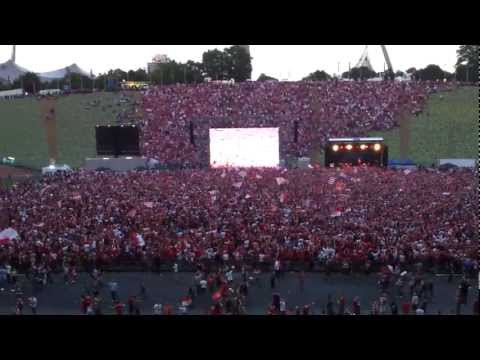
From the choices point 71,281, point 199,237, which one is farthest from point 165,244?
point 71,281

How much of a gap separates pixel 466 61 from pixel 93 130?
3681 centimetres

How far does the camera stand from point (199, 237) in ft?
49.1

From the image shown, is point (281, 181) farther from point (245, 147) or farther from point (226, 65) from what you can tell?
point (226, 65)

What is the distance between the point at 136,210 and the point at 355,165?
12.2m

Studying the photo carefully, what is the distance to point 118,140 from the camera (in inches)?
1221

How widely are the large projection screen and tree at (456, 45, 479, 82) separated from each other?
2971 centimetres

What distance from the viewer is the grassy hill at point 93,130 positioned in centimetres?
3431

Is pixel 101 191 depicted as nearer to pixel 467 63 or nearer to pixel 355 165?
pixel 355 165

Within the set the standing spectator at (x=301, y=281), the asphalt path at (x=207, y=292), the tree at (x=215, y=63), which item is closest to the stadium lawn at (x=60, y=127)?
the asphalt path at (x=207, y=292)

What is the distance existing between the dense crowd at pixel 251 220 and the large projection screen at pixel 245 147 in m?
6.67

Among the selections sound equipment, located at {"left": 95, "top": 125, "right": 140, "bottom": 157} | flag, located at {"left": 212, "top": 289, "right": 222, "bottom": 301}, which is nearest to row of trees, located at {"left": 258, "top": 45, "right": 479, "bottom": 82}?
sound equipment, located at {"left": 95, "top": 125, "right": 140, "bottom": 157}

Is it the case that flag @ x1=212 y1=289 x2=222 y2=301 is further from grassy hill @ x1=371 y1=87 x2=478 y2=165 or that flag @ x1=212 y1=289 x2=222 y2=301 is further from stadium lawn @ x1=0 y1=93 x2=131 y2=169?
stadium lawn @ x1=0 y1=93 x2=131 y2=169

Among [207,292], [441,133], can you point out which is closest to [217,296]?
[207,292]

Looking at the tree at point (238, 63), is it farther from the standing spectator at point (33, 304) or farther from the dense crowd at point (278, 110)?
the standing spectator at point (33, 304)
